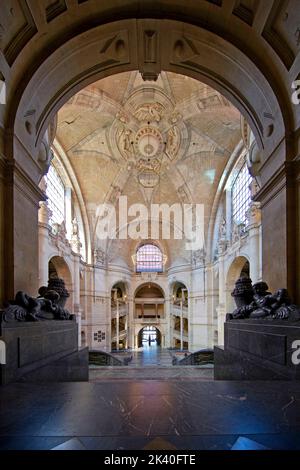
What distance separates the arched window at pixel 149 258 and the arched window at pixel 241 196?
12313mm

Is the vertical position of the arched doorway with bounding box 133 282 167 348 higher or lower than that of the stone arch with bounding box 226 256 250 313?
lower

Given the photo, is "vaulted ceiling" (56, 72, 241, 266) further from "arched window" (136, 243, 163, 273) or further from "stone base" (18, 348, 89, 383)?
"stone base" (18, 348, 89, 383)

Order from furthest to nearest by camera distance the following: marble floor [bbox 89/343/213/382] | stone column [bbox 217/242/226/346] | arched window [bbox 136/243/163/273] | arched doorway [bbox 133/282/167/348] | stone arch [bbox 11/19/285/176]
→ arched doorway [bbox 133/282/167/348]
arched window [bbox 136/243/163/273]
stone column [bbox 217/242/226/346]
marble floor [bbox 89/343/213/382]
stone arch [bbox 11/19/285/176]

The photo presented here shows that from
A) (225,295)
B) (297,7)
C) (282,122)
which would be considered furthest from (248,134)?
(225,295)

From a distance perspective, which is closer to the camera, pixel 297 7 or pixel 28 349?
pixel 28 349

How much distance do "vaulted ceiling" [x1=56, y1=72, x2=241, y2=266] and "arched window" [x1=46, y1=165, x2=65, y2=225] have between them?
5.00 ft

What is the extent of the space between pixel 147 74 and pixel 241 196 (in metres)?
12.0

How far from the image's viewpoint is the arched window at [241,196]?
1692 cm

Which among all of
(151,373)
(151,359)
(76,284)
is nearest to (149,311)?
(76,284)

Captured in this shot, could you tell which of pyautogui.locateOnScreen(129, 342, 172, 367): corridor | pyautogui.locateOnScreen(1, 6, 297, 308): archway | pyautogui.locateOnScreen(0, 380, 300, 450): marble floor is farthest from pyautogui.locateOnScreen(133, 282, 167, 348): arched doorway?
pyautogui.locateOnScreen(0, 380, 300, 450): marble floor

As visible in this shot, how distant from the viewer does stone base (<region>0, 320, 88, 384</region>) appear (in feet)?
13.6
